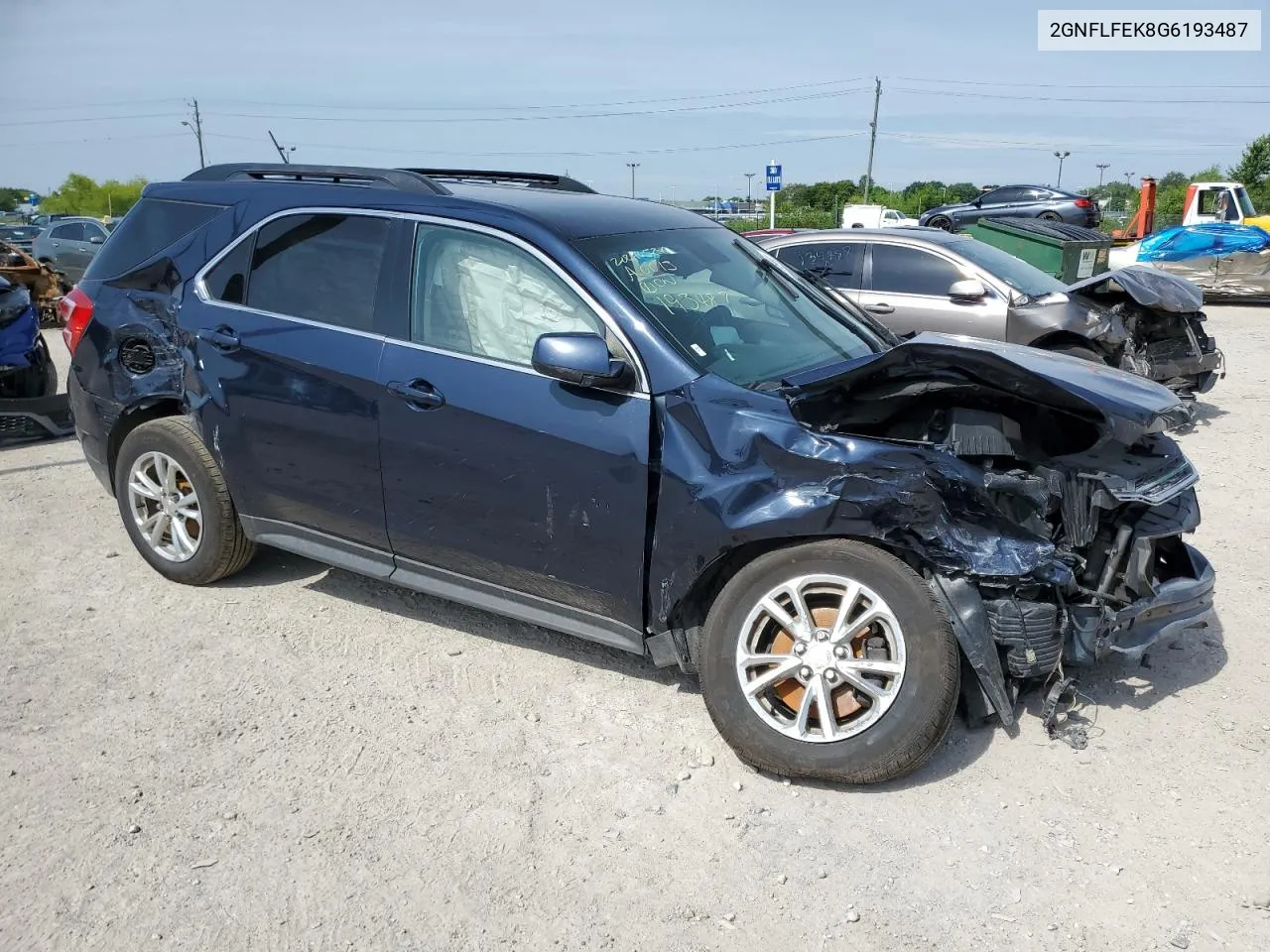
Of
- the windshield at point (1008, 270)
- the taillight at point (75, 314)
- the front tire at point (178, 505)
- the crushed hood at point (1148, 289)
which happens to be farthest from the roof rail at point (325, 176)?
the crushed hood at point (1148, 289)

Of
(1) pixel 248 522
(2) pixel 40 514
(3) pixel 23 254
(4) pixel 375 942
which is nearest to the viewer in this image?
(4) pixel 375 942

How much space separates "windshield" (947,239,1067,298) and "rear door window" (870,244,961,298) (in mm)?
205

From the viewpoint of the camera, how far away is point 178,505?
4.85m

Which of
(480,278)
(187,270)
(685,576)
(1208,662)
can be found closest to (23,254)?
(187,270)

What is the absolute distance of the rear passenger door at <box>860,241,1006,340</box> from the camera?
854 cm

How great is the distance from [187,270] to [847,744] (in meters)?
3.52

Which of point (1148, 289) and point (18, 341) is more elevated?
point (1148, 289)

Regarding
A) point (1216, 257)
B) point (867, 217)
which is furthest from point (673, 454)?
point (867, 217)

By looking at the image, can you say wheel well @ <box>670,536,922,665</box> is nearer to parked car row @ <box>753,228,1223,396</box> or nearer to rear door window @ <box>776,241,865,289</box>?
parked car row @ <box>753,228,1223,396</box>

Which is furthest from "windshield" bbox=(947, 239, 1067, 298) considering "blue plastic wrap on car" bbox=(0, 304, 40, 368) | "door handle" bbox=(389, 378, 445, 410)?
"blue plastic wrap on car" bbox=(0, 304, 40, 368)

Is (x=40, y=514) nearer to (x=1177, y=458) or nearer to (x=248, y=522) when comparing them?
(x=248, y=522)

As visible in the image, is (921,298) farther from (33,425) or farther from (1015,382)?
(33,425)

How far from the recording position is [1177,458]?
373 cm

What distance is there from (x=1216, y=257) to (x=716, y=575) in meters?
17.4
